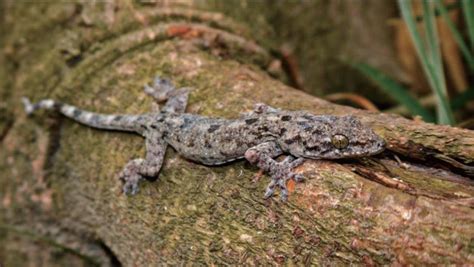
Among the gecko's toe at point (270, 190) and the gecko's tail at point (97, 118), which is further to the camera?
the gecko's tail at point (97, 118)

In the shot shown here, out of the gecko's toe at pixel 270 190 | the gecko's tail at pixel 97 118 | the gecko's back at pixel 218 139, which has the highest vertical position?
the gecko's tail at pixel 97 118

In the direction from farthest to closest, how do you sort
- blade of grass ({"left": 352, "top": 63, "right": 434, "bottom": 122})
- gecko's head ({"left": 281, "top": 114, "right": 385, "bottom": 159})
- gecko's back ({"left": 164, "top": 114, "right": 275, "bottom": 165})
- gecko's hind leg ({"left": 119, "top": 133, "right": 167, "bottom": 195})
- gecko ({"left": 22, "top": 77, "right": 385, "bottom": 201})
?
blade of grass ({"left": 352, "top": 63, "right": 434, "bottom": 122})
gecko's hind leg ({"left": 119, "top": 133, "right": 167, "bottom": 195})
gecko's back ({"left": 164, "top": 114, "right": 275, "bottom": 165})
gecko ({"left": 22, "top": 77, "right": 385, "bottom": 201})
gecko's head ({"left": 281, "top": 114, "right": 385, "bottom": 159})

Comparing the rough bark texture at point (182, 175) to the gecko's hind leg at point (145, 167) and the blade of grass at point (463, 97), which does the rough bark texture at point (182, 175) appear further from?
the blade of grass at point (463, 97)

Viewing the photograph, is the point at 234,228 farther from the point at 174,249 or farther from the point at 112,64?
the point at 112,64

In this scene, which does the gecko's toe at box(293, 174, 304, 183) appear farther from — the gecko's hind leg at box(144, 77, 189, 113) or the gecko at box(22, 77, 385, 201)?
the gecko's hind leg at box(144, 77, 189, 113)

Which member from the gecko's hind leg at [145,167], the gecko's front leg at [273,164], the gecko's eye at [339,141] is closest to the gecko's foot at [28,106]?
the gecko's hind leg at [145,167]

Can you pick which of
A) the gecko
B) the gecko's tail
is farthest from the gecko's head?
the gecko's tail

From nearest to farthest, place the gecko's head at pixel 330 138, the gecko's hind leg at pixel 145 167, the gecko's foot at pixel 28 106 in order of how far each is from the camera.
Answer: the gecko's head at pixel 330 138
the gecko's hind leg at pixel 145 167
the gecko's foot at pixel 28 106
